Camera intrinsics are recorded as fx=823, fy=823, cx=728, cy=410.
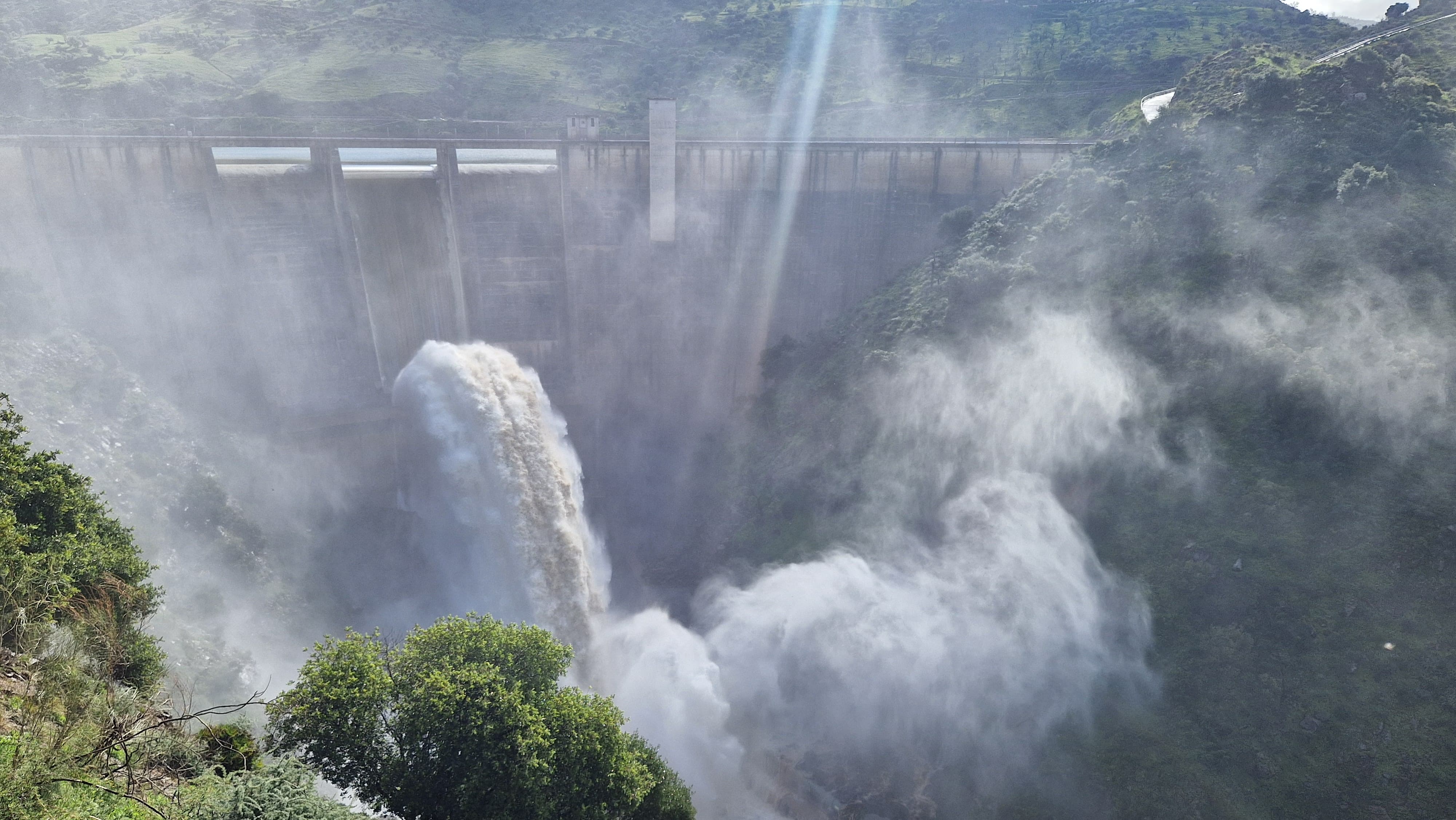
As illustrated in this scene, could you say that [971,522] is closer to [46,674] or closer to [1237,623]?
[1237,623]

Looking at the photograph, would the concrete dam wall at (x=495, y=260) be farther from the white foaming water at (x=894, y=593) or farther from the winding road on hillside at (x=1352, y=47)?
the winding road on hillside at (x=1352, y=47)

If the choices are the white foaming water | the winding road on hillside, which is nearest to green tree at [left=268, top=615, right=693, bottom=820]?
the white foaming water

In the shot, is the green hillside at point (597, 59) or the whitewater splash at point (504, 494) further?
the green hillside at point (597, 59)

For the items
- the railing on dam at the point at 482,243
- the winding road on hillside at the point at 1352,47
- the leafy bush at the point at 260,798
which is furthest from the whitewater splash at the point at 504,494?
the winding road on hillside at the point at 1352,47

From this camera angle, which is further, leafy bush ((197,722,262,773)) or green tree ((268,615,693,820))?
green tree ((268,615,693,820))

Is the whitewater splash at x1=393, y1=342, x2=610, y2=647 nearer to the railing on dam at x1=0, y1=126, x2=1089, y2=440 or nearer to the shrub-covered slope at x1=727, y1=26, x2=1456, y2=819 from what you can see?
the railing on dam at x1=0, y1=126, x2=1089, y2=440

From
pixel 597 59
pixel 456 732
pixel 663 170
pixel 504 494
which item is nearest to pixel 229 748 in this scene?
pixel 456 732
